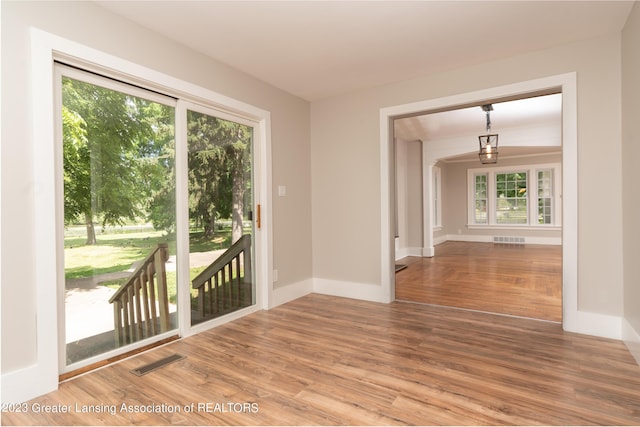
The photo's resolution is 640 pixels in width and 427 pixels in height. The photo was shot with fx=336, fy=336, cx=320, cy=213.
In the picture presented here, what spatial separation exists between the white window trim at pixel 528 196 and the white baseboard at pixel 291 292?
7.76 metres

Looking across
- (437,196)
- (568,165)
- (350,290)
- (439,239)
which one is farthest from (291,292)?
(439,239)

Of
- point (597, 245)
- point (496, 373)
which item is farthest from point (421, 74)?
point (496, 373)

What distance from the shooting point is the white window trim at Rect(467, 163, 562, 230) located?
9.34m

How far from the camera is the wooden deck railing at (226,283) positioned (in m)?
3.22

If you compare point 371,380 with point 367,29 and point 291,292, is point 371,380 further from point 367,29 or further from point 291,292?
point 367,29

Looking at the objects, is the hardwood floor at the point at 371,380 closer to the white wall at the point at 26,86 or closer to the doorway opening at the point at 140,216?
the doorway opening at the point at 140,216

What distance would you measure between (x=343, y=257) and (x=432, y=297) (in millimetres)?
1210

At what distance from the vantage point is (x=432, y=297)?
420 cm

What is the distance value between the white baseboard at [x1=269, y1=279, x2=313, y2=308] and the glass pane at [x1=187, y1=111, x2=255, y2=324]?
30 cm

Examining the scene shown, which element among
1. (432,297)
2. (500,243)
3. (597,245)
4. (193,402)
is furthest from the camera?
(500,243)

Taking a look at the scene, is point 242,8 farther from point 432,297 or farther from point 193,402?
point 432,297

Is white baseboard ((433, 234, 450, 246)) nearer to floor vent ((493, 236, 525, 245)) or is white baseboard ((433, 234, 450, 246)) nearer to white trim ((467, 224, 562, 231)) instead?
white trim ((467, 224, 562, 231))

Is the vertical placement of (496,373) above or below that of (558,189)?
below

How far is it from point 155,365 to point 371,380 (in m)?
1.54
